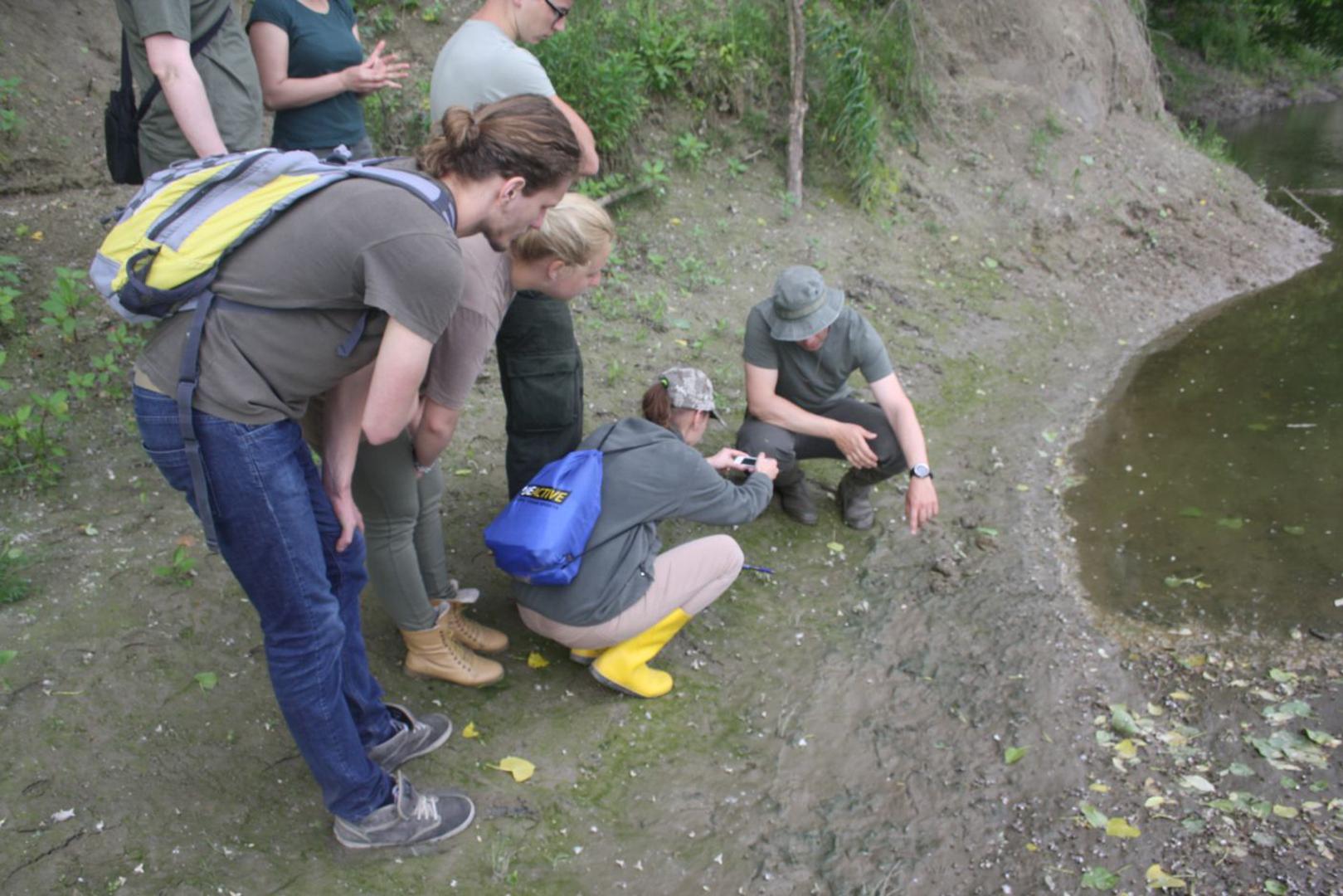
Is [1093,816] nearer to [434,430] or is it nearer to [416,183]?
[434,430]

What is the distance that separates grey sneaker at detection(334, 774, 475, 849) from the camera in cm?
263

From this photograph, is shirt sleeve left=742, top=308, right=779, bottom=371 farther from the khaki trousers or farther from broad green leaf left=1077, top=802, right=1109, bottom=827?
broad green leaf left=1077, top=802, right=1109, bottom=827

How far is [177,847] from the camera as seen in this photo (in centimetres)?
259

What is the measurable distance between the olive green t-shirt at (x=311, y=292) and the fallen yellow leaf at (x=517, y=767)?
1462mm

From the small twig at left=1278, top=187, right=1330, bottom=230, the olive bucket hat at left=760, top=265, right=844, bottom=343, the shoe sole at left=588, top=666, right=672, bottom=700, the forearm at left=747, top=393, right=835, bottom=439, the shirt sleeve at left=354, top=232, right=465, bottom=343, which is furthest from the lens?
the small twig at left=1278, top=187, right=1330, bottom=230

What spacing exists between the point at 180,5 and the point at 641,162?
174 inches

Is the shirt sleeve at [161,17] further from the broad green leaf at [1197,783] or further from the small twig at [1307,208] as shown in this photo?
the small twig at [1307,208]

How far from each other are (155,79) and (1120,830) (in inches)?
150

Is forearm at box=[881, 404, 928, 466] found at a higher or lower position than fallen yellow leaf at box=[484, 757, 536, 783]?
higher

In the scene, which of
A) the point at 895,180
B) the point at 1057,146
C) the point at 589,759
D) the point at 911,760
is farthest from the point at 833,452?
the point at 1057,146

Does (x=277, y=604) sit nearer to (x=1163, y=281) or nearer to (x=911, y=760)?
(x=911, y=760)

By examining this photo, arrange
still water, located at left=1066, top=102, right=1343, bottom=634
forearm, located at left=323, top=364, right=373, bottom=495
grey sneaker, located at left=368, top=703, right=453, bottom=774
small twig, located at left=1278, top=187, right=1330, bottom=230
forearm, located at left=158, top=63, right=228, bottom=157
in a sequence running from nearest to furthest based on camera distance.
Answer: forearm, located at left=323, top=364, right=373, bottom=495
grey sneaker, located at left=368, top=703, right=453, bottom=774
forearm, located at left=158, top=63, right=228, bottom=157
still water, located at left=1066, top=102, right=1343, bottom=634
small twig, located at left=1278, top=187, right=1330, bottom=230

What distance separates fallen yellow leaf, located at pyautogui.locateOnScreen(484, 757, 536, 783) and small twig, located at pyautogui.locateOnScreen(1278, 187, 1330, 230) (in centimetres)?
1025

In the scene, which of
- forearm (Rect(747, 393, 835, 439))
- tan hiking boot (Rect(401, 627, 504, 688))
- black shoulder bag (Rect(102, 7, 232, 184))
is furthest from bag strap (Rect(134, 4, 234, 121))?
forearm (Rect(747, 393, 835, 439))
